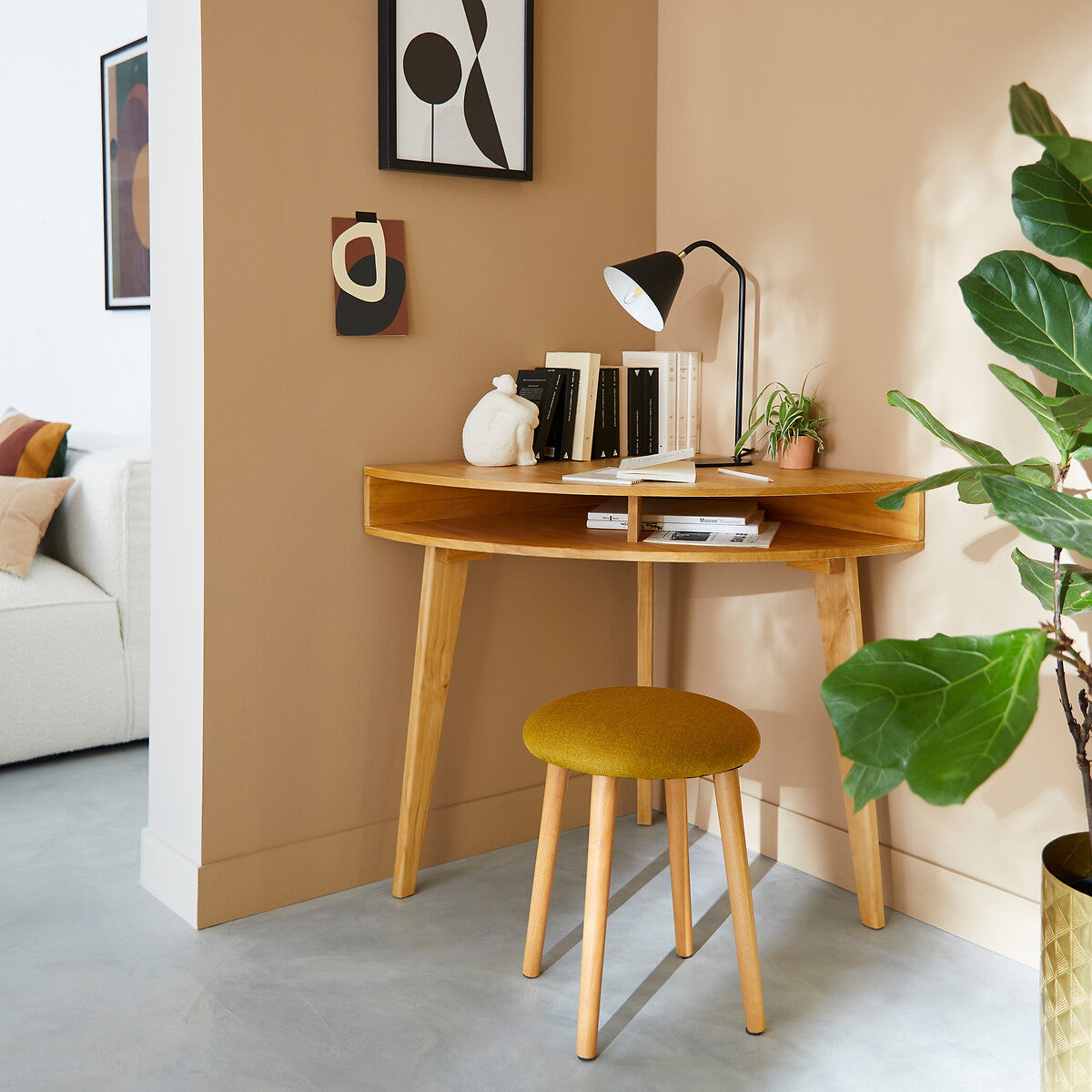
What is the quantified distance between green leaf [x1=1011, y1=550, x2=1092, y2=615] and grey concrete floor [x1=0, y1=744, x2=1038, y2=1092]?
27.2 inches

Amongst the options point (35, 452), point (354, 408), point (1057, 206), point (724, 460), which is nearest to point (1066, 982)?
point (1057, 206)

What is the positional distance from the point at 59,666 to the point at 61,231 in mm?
1857

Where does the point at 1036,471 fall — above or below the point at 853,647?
above

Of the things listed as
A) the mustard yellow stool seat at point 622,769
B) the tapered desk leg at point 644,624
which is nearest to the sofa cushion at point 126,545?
the tapered desk leg at point 644,624

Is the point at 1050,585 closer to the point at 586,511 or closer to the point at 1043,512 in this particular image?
the point at 1043,512

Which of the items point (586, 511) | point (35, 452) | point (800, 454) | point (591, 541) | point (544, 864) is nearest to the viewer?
point (544, 864)

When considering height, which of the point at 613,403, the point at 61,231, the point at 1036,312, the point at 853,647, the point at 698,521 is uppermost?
the point at 61,231

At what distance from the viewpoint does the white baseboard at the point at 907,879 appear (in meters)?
1.95

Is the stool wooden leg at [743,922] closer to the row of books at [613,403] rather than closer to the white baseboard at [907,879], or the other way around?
the white baseboard at [907,879]

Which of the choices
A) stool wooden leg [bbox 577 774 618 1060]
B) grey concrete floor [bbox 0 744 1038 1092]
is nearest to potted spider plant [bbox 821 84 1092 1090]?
grey concrete floor [bbox 0 744 1038 1092]

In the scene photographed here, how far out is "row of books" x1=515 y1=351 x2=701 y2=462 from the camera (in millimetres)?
2281

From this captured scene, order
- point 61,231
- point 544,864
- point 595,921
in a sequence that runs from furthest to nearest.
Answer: point 61,231 → point 544,864 → point 595,921

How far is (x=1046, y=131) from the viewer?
1160 millimetres

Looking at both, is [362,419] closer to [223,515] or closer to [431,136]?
[223,515]
